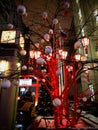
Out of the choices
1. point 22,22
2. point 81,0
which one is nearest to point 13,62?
point 22,22

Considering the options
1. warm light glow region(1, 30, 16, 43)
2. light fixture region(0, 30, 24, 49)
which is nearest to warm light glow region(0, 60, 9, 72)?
light fixture region(0, 30, 24, 49)

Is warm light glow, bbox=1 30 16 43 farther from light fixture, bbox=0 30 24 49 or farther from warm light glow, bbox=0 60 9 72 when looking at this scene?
warm light glow, bbox=0 60 9 72

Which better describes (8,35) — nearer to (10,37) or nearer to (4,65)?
(10,37)

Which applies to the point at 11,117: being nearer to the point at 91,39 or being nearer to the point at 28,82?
the point at 28,82

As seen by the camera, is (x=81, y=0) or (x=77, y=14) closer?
(x=81, y=0)

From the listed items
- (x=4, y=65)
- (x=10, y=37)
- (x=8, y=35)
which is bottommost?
(x=4, y=65)

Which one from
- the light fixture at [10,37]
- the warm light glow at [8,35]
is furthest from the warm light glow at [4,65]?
the warm light glow at [8,35]

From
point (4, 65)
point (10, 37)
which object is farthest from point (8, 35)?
point (4, 65)

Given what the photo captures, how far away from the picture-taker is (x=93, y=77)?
16.1 metres

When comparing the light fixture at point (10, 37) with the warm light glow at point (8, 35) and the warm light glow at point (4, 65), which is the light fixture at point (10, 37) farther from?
the warm light glow at point (4, 65)

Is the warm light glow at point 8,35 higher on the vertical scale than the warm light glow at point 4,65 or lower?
higher

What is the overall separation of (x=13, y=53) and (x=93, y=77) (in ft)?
32.7

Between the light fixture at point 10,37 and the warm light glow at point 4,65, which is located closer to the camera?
the warm light glow at point 4,65

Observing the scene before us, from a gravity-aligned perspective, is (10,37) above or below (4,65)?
above
